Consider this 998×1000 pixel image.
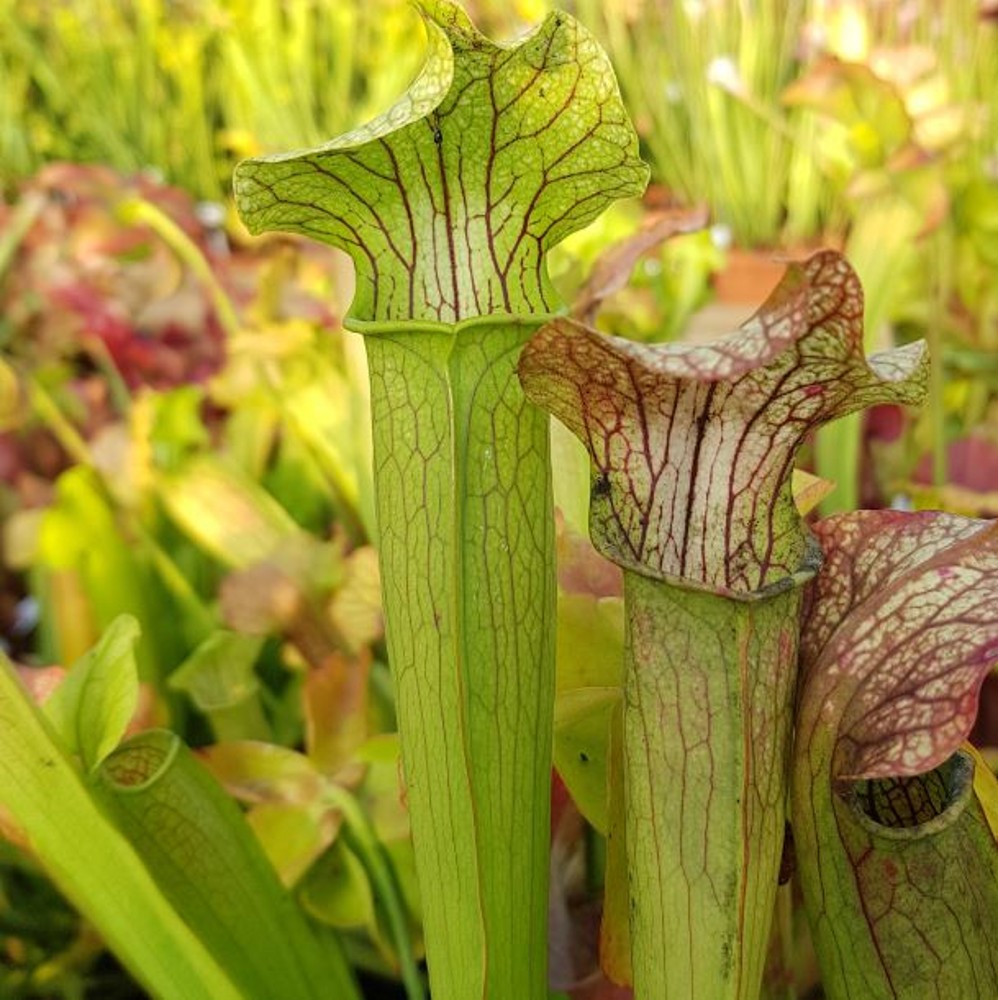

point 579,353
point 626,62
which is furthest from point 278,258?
point 626,62

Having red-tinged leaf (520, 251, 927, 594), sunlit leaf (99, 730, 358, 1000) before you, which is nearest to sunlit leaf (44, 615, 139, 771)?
sunlit leaf (99, 730, 358, 1000)

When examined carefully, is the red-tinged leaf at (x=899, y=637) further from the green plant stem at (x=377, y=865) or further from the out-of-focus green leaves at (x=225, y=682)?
the out-of-focus green leaves at (x=225, y=682)

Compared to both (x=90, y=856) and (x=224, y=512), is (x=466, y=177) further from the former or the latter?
(x=224, y=512)

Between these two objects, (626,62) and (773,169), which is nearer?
(773,169)

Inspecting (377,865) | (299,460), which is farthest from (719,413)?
(299,460)

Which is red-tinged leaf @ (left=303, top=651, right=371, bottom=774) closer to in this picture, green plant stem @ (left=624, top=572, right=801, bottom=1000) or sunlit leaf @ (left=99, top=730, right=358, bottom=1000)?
sunlit leaf @ (left=99, top=730, right=358, bottom=1000)

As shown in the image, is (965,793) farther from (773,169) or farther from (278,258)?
(773,169)
